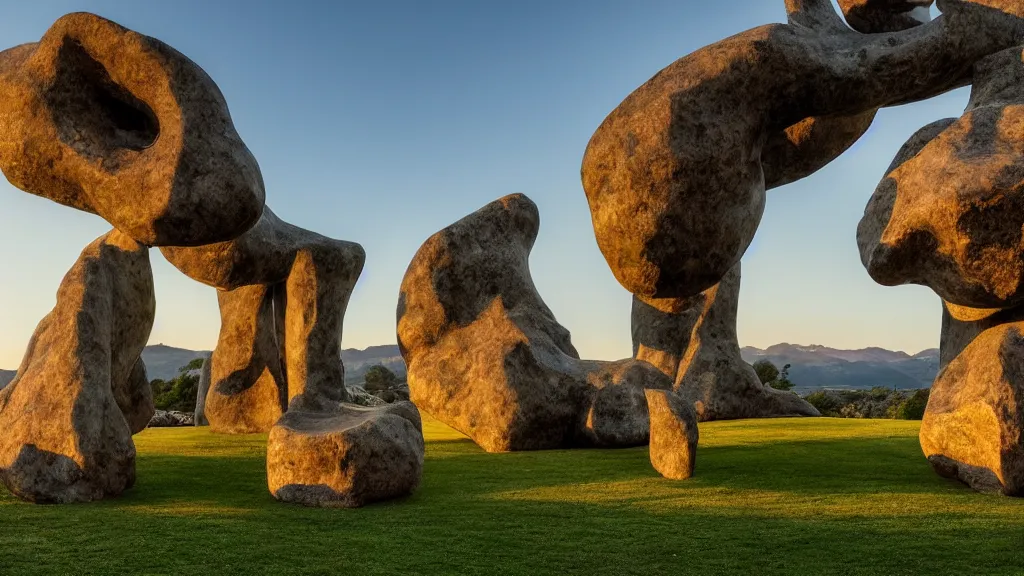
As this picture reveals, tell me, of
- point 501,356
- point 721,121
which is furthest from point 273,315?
point 721,121

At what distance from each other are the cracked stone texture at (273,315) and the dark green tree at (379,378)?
17866 mm

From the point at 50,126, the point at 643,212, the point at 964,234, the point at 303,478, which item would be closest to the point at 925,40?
the point at 964,234

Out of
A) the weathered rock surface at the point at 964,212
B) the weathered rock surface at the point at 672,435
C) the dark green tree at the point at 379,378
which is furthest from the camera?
the dark green tree at the point at 379,378

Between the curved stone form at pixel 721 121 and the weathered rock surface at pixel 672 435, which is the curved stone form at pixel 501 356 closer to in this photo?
the weathered rock surface at pixel 672 435

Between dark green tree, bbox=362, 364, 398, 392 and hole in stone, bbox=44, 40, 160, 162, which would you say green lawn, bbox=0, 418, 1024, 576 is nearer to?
hole in stone, bbox=44, 40, 160, 162

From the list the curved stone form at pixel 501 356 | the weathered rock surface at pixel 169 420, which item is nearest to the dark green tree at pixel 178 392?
the weathered rock surface at pixel 169 420

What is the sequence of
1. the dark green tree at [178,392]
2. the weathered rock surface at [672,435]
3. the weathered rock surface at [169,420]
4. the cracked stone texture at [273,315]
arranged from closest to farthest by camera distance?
the weathered rock surface at [672,435] < the cracked stone texture at [273,315] < the weathered rock surface at [169,420] < the dark green tree at [178,392]

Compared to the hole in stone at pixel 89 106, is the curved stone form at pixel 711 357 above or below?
below

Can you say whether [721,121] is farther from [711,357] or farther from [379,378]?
[379,378]

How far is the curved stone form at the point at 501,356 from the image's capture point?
10.5 m

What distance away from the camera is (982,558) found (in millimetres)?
4699

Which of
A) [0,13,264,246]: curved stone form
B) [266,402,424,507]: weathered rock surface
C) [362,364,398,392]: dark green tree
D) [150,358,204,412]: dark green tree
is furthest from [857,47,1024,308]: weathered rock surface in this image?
[362,364,398,392]: dark green tree

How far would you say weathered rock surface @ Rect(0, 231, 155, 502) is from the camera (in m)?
6.72

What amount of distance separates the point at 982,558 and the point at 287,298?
29.6ft
